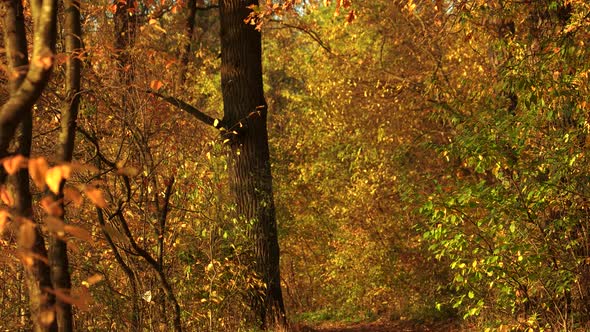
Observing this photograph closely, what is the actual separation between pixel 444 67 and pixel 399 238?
12.1 feet

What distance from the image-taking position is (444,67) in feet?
47.6

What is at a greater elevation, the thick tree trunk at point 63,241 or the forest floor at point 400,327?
the thick tree trunk at point 63,241

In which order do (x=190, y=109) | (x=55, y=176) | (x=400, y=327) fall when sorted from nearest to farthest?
(x=55, y=176)
(x=190, y=109)
(x=400, y=327)

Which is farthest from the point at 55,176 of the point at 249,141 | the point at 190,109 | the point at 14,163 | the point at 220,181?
the point at 249,141

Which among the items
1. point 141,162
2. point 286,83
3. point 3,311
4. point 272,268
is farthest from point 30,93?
point 286,83

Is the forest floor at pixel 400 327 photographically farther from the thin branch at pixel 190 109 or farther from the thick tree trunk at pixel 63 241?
the thick tree trunk at pixel 63 241

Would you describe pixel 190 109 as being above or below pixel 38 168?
above

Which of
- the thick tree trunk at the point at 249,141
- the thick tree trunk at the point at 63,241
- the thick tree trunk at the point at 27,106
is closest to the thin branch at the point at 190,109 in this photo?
the thick tree trunk at the point at 249,141

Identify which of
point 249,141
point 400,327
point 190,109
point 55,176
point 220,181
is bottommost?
Answer: point 400,327

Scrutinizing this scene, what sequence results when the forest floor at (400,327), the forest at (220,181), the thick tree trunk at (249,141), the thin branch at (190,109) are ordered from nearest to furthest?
the forest at (220,181) → the thin branch at (190,109) → the thick tree trunk at (249,141) → the forest floor at (400,327)

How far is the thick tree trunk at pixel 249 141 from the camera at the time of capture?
34.3ft

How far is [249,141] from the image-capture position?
10.6 metres

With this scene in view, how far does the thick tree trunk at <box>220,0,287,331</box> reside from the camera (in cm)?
1045

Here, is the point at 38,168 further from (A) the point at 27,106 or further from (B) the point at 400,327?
(B) the point at 400,327
